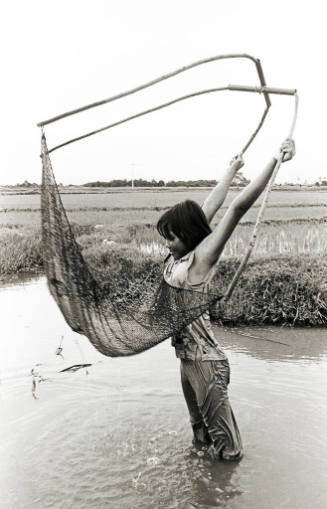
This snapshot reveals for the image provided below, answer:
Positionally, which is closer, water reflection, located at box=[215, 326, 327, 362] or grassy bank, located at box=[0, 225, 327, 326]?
water reflection, located at box=[215, 326, 327, 362]

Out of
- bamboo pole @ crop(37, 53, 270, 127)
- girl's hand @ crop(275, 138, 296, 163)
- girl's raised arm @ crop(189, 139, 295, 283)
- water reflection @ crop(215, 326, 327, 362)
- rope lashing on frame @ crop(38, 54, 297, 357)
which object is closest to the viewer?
girl's raised arm @ crop(189, 139, 295, 283)

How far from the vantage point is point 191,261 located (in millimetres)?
2402

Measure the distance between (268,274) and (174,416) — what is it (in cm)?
274

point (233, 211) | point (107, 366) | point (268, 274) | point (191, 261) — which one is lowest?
point (107, 366)

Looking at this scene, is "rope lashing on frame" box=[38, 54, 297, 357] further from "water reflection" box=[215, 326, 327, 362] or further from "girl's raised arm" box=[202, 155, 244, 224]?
"water reflection" box=[215, 326, 327, 362]

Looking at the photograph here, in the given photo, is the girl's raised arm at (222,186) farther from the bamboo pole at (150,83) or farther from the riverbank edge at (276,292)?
the riverbank edge at (276,292)

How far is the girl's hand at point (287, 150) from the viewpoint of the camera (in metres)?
2.35

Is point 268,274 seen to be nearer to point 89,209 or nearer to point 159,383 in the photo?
point 159,383

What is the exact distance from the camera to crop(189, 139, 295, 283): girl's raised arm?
2.24 metres

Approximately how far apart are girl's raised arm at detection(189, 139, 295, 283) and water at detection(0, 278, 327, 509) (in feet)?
3.53

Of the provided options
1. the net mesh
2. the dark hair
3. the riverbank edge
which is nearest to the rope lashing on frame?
the net mesh

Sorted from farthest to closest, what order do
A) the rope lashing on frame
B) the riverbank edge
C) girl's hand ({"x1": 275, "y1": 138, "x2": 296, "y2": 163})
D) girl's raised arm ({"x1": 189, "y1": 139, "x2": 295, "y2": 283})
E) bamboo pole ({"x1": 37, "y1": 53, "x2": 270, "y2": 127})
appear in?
the riverbank edge → the rope lashing on frame → bamboo pole ({"x1": 37, "y1": 53, "x2": 270, "y2": 127}) → girl's hand ({"x1": 275, "y1": 138, "x2": 296, "y2": 163}) → girl's raised arm ({"x1": 189, "y1": 139, "x2": 295, "y2": 283})

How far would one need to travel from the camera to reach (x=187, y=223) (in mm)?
2402

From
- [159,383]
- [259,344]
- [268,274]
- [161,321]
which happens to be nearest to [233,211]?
[161,321]
